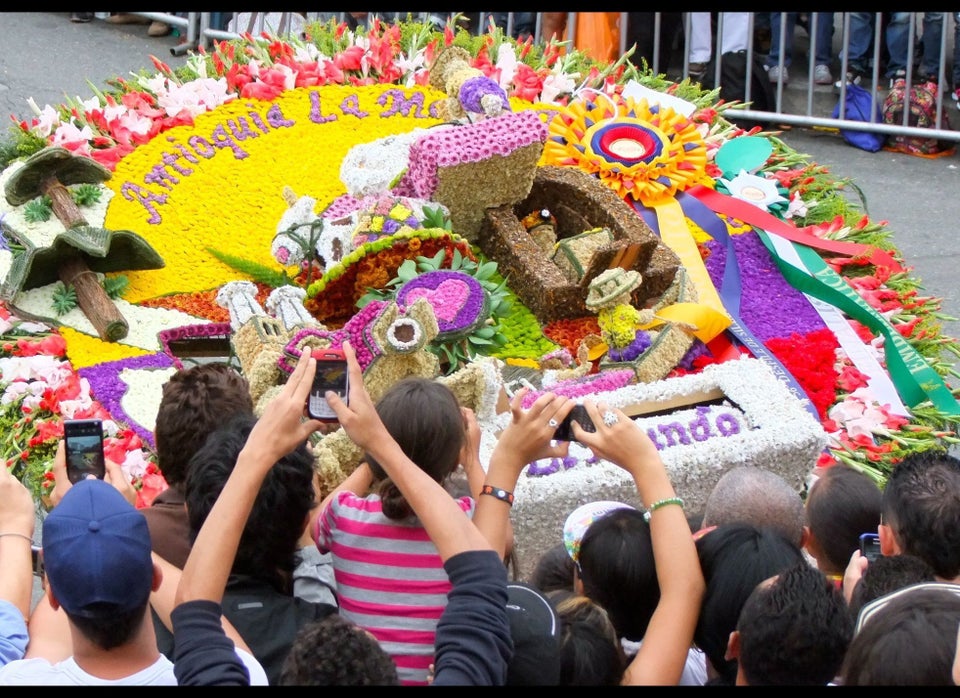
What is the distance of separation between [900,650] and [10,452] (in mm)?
2951

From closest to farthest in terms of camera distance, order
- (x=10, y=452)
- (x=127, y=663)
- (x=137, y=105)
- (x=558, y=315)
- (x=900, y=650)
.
Answer: (x=900, y=650) → (x=127, y=663) → (x=10, y=452) → (x=558, y=315) → (x=137, y=105)

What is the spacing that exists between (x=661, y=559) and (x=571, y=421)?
1.29 feet

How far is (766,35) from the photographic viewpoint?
8320 mm

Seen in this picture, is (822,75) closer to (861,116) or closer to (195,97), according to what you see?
(861,116)

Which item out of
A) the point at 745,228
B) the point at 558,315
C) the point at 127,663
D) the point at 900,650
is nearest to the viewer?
the point at 900,650

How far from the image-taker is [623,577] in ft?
8.70

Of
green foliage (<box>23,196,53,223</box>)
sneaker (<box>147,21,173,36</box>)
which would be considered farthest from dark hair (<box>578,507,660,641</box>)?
sneaker (<box>147,21,173,36</box>)

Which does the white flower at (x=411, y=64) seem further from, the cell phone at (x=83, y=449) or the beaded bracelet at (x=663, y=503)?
the beaded bracelet at (x=663, y=503)

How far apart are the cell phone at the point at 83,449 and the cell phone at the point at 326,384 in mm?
547

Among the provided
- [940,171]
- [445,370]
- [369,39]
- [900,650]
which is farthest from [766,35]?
[900,650]

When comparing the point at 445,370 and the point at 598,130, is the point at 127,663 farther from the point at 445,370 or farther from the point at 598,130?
the point at 598,130

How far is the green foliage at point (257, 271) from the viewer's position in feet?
16.0

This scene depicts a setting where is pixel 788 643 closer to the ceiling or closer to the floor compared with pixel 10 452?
closer to the ceiling

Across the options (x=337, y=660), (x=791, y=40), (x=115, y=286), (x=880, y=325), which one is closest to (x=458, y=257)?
(x=115, y=286)
